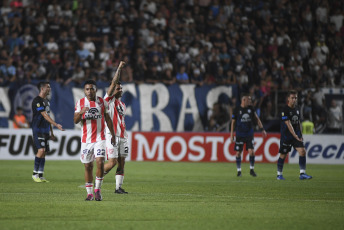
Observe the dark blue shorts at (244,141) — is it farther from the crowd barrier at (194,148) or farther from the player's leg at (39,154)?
the crowd barrier at (194,148)

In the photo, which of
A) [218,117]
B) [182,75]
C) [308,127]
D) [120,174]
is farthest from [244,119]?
[182,75]

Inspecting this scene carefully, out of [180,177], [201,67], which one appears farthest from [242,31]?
[180,177]

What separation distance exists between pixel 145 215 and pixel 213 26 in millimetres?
22331

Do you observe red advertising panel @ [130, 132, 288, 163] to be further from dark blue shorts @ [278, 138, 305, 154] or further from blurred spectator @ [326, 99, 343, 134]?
dark blue shorts @ [278, 138, 305, 154]

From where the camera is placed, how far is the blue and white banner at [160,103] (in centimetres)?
2766

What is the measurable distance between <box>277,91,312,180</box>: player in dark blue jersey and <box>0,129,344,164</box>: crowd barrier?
8.28m

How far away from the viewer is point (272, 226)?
969 centimetres

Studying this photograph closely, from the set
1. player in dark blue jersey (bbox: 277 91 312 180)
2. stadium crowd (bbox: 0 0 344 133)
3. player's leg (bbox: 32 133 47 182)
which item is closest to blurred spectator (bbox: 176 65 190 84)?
stadium crowd (bbox: 0 0 344 133)

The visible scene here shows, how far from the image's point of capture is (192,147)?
28.4m

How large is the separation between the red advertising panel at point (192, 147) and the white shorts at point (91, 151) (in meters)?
15.3

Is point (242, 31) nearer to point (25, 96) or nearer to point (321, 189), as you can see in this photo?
point (25, 96)

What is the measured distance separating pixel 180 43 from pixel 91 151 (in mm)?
18934

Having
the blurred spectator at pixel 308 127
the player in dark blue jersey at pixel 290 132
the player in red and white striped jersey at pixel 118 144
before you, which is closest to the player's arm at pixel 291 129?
the player in dark blue jersey at pixel 290 132

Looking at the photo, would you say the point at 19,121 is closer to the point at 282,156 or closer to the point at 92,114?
the point at 282,156
